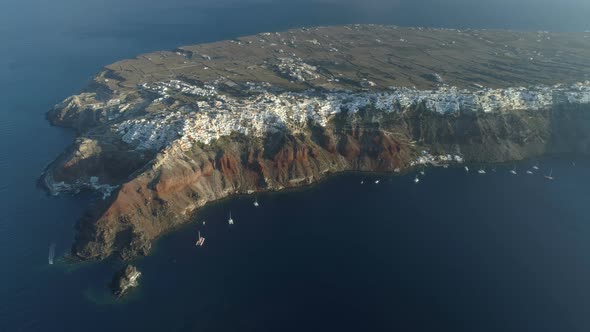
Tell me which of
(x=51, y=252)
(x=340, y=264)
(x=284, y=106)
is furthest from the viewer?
(x=284, y=106)

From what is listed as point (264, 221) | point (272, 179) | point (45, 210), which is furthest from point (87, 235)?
point (272, 179)

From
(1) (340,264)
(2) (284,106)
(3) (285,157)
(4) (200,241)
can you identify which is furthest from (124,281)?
(2) (284,106)

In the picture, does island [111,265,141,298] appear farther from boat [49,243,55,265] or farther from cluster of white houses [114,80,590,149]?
cluster of white houses [114,80,590,149]

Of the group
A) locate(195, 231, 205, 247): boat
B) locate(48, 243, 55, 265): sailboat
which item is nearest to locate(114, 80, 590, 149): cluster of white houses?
locate(195, 231, 205, 247): boat

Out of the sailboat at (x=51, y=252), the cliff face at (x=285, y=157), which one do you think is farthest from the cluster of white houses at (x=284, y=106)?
the sailboat at (x=51, y=252)

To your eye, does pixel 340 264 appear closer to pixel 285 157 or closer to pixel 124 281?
pixel 124 281

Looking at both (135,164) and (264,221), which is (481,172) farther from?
(135,164)
